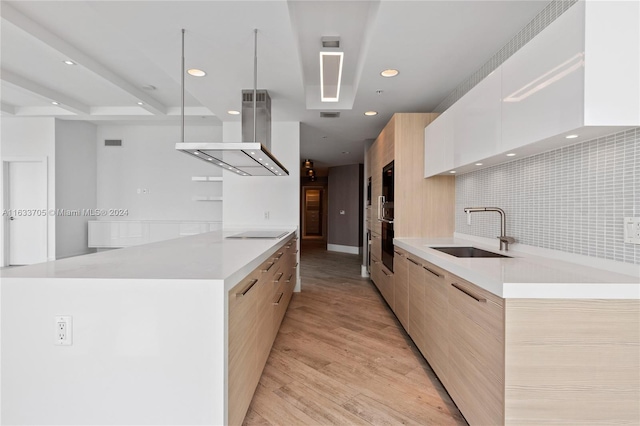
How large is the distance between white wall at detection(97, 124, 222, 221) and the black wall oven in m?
3.52

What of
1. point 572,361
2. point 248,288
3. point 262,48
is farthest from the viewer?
point 262,48

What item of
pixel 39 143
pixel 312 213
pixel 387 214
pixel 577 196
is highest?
pixel 39 143

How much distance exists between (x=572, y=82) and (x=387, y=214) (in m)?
2.36

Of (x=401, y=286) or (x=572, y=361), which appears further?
(x=401, y=286)

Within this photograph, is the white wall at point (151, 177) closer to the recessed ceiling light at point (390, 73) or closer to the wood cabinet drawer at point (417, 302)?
the recessed ceiling light at point (390, 73)

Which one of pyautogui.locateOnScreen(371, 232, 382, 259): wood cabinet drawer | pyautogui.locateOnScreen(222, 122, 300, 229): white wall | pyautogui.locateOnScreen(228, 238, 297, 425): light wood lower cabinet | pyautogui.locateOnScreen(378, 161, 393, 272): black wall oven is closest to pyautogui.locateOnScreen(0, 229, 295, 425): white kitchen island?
pyautogui.locateOnScreen(228, 238, 297, 425): light wood lower cabinet

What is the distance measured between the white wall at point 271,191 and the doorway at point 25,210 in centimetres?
362

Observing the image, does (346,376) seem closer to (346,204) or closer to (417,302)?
(417,302)

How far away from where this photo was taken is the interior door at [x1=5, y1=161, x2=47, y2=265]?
5402mm

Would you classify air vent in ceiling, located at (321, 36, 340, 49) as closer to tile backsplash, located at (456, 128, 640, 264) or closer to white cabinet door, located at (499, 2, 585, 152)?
white cabinet door, located at (499, 2, 585, 152)

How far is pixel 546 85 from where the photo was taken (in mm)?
1400

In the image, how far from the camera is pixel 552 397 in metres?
1.20

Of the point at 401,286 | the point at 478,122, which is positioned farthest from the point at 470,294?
the point at 401,286

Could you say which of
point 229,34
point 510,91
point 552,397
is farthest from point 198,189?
point 552,397
